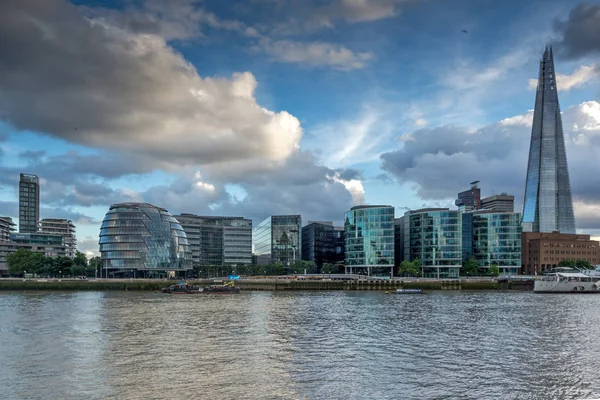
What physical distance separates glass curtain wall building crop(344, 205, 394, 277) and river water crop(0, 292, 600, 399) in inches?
4761

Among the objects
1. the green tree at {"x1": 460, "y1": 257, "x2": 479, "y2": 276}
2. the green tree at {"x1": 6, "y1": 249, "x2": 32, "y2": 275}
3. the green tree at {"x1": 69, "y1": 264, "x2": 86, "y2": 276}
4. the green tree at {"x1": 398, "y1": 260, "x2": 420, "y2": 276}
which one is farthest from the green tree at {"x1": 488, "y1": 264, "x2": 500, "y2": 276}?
the green tree at {"x1": 6, "y1": 249, "x2": 32, "y2": 275}

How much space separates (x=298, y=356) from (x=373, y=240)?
15571cm

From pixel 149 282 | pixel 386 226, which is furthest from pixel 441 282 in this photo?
pixel 149 282

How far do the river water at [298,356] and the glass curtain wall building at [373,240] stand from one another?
121m

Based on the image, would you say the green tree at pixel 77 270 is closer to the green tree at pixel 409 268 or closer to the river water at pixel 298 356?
Answer: the green tree at pixel 409 268

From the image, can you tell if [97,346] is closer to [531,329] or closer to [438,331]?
[438,331]

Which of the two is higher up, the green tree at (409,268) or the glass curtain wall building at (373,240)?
the glass curtain wall building at (373,240)

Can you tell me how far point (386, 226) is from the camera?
193m

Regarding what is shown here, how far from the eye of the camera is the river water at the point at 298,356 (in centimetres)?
3139

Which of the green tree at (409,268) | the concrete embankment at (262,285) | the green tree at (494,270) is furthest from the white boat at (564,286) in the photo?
the green tree at (409,268)

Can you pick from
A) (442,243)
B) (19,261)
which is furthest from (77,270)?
(442,243)

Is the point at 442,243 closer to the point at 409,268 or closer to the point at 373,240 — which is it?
the point at 409,268

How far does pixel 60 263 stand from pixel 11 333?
480ft

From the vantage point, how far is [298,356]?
137 feet
